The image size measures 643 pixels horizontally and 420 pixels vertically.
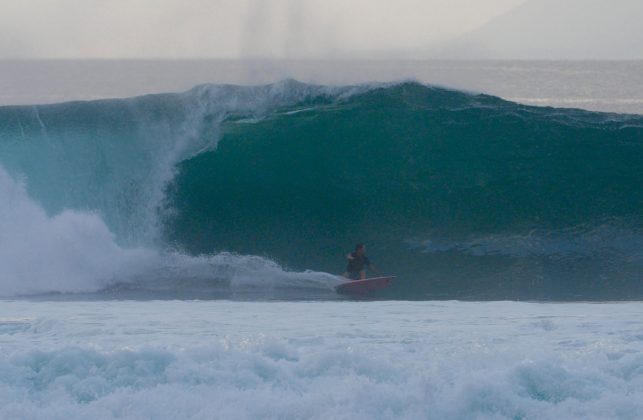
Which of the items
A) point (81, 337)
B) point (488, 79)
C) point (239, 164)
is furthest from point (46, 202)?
point (488, 79)

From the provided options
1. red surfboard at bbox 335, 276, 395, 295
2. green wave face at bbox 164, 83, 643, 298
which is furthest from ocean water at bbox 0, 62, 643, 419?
red surfboard at bbox 335, 276, 395, 295

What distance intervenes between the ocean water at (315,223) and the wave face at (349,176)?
1.3 inches

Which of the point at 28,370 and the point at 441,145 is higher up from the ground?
the point at 441,145

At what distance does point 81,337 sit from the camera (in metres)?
7.13

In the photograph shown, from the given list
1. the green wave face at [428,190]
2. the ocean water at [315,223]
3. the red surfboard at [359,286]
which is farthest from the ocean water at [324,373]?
the green wave face at [428,190]

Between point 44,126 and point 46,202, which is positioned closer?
point 46,202

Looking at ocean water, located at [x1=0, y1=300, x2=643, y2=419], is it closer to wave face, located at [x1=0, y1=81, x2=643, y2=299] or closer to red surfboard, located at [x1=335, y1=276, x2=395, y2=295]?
red surfboard, located at [x1=335, y1=276, x2=395, y2=295]

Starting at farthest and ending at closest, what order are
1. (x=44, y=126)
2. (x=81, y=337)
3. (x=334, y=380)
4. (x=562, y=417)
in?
(x=44, y=126) < (x=81, y=337) < (x=334, y=380) < (x=562, y=417)

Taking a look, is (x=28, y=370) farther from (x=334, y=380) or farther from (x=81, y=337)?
(x=334, y=380)

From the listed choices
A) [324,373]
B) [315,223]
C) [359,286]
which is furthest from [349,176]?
[324,373]

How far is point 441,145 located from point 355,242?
8.53 ft

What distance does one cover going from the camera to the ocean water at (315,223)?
7445 millimetres

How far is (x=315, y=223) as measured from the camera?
14422 millimetres

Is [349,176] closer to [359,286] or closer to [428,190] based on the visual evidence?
[428,190]
